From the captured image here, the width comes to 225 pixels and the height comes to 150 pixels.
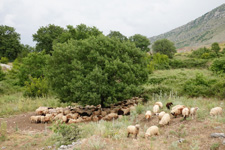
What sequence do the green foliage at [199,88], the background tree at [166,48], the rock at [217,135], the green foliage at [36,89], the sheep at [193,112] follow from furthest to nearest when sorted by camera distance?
the background tree at [166,48], the green foliage at [36,89], the green foliage at [199,88], the sheep at [193,112], the rock at [217,135]

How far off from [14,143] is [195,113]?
7.14 m

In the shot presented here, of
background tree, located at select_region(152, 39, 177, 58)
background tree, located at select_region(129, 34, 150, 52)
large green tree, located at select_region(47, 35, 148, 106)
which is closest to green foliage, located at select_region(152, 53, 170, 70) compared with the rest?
background tree, located at select_region(129, 34, 150, 52)

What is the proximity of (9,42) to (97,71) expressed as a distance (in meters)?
40.3

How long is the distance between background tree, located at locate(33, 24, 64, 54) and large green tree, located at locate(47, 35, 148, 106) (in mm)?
28291

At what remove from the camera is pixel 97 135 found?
224 inches

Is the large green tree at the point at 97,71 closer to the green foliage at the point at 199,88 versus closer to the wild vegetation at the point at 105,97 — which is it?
the wild vegetation at the point at 105,97

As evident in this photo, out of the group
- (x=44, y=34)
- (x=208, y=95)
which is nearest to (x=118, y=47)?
(x=208, y=95)

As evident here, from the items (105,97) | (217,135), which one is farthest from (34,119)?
Answer: (217,135)

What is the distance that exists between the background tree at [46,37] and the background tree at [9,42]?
831cm

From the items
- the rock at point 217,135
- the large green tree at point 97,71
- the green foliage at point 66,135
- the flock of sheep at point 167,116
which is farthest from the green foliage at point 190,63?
the green foliage at point 66,135

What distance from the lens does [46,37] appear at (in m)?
37.0

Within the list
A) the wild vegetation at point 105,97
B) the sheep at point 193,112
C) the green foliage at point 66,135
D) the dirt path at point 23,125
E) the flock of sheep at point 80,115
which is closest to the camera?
the wild vegetation at point 105,97

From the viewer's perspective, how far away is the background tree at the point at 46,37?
37031mm

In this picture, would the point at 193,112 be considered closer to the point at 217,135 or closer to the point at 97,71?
the point at 217,135
